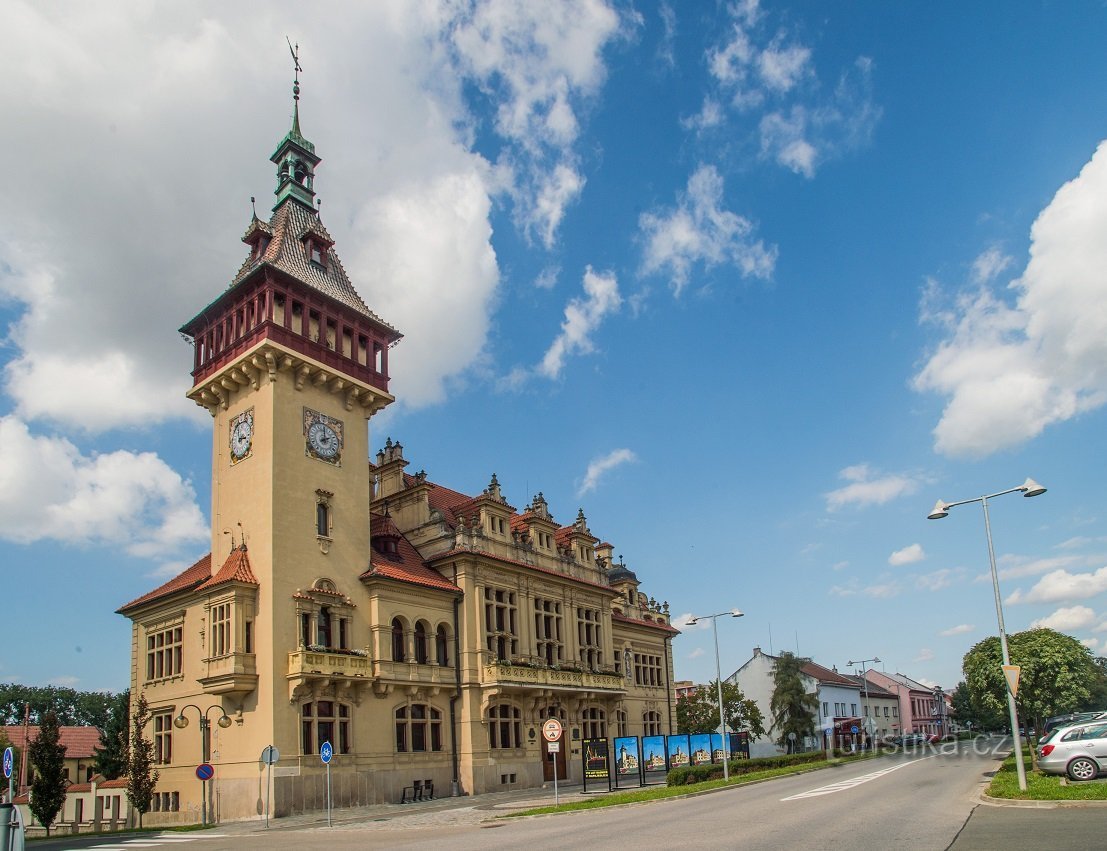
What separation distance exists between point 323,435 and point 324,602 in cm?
777

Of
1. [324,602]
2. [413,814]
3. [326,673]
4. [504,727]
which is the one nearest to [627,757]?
[504,727]

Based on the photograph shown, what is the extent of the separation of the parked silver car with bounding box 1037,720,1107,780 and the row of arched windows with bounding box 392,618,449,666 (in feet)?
84.6

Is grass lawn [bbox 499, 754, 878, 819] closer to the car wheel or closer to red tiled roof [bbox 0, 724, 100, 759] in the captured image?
the car wheel

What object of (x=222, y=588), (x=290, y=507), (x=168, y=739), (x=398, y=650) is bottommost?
(x=168, y=739)

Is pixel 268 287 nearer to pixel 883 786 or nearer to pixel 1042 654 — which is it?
pixel 883 786

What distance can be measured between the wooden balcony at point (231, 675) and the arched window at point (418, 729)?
25.0 ft

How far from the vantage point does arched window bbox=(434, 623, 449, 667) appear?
4244cm

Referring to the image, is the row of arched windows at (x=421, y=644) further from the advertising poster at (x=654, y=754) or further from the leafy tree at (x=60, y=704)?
the leafy tree at (x=60, y=704)

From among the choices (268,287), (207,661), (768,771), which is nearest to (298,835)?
(207,661)

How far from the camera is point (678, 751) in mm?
39000

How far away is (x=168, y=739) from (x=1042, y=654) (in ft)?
129

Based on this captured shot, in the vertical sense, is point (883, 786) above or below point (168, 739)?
below

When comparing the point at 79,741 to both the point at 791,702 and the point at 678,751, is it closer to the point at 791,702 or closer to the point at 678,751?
the point at 791,702

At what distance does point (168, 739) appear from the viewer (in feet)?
122
